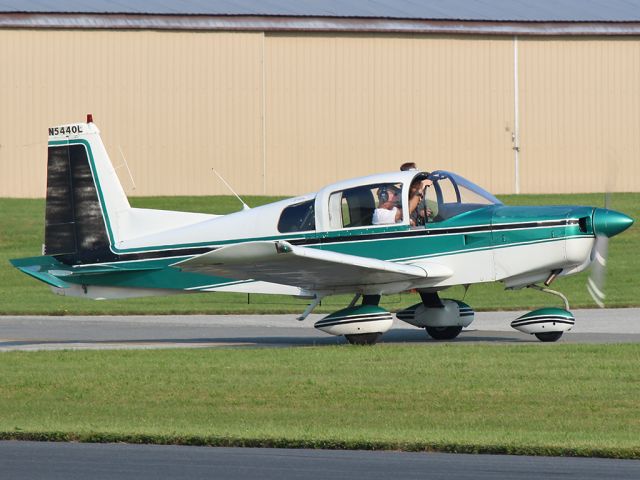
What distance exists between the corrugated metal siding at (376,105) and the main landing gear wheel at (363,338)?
17.0m

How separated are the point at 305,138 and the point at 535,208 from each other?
680 inches

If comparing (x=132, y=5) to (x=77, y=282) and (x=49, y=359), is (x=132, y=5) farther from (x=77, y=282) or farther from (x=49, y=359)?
(x=49, y=359)

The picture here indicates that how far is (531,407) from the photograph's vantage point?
997 centimetres

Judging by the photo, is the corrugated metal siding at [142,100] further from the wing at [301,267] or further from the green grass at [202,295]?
the wing at [301,267]

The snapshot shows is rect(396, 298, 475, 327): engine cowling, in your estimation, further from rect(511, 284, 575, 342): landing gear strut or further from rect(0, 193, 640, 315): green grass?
rect(0, 193, 640, 315): green grass

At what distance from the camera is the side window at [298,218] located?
14.9 metres

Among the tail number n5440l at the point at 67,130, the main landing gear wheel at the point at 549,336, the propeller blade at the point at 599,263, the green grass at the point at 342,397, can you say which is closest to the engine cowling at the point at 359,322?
the green grass at the point at 342,397

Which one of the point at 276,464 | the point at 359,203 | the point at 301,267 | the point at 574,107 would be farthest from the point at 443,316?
the point at 574,107

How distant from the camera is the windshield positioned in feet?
47.7

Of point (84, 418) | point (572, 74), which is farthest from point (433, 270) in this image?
point (572, 74)

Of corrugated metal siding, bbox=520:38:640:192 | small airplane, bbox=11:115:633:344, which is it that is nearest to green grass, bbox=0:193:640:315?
corrugated metal siding, bbox=520:38:640:192

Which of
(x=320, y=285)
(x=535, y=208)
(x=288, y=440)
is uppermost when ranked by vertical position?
(x=535, y=208)

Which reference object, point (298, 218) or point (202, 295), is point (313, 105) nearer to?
point (202, 295)

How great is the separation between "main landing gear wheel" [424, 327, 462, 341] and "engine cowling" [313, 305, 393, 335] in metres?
1.34
